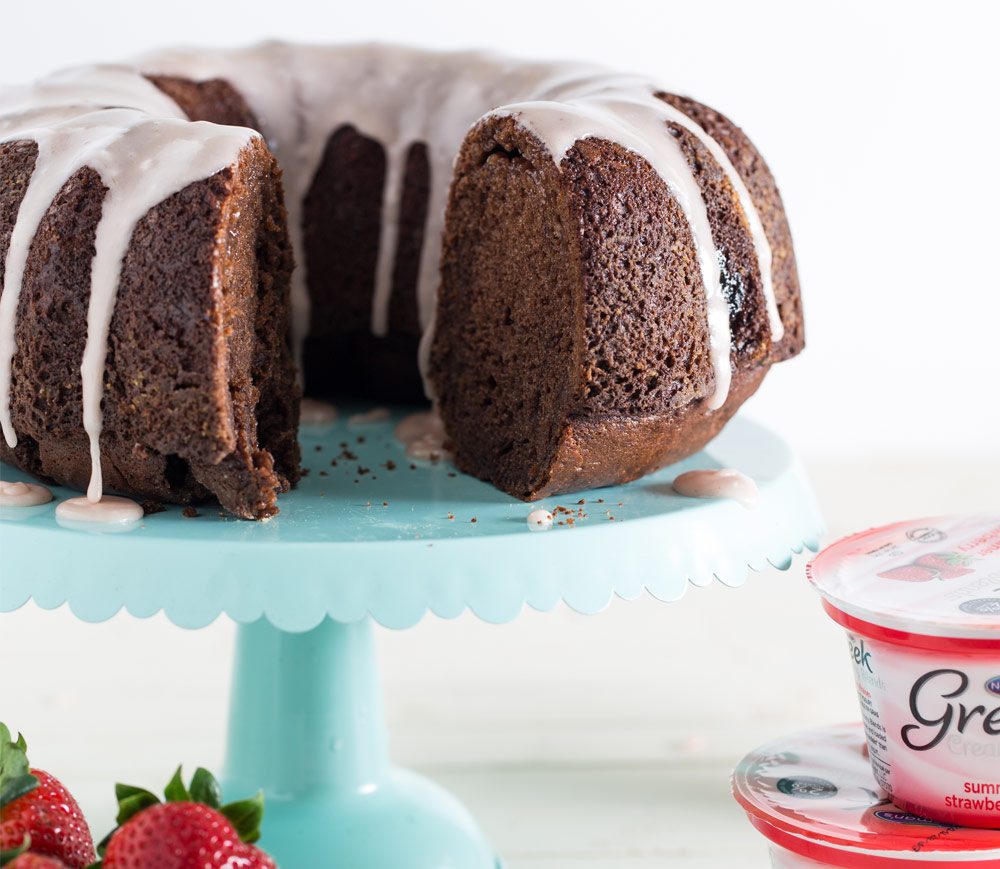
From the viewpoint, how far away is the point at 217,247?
1.75 metres

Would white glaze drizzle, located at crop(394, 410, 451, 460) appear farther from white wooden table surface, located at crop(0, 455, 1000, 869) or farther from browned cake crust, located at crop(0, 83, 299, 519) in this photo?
white wooden table surface, located at crop(0, 455, 1000, 869)

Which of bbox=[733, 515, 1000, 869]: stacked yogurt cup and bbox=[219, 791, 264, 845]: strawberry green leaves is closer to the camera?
bbox=[219, 791, 264, 845]: strawberry green leaves

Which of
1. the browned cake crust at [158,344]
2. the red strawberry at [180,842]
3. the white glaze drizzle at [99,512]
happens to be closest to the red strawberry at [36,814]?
the red strawberry at [180,842]

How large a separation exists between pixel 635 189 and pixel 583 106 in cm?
20

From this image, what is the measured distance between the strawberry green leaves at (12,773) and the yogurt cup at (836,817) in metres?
0.86

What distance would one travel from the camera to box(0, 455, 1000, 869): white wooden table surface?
104 inches


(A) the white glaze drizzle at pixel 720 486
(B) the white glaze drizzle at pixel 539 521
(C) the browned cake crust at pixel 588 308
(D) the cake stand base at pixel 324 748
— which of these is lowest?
(D) the cake stand base at pixel 324 748

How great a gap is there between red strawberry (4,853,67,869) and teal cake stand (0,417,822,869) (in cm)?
28

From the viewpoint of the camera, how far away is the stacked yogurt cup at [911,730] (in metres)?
1.69

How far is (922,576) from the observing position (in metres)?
1.83

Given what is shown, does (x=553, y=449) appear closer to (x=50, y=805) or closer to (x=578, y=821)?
(x=50, y=805)

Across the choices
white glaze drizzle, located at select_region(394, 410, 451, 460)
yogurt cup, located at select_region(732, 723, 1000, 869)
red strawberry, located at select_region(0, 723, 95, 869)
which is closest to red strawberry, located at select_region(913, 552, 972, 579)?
yogurt cup, located at select_region(732, 723, 1000, 869)

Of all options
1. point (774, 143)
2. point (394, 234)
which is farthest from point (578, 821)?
point (774, 143)

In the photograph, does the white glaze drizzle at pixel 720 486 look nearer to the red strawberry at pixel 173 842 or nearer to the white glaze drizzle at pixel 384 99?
the white glaze drizzle at pixel 384 99
